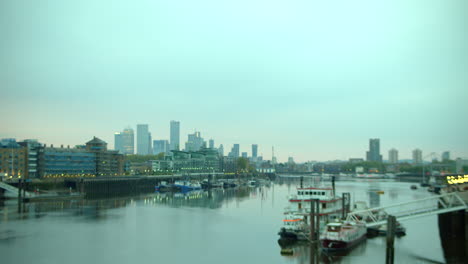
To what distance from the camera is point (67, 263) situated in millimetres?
41500

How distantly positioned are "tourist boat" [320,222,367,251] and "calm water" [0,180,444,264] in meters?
1.13

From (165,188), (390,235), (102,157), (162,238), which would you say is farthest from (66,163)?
(390,235)

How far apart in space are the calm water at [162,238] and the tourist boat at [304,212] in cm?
268

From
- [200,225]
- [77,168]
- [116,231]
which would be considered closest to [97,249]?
[116,231]

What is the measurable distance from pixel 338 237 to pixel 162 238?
23.4 meters

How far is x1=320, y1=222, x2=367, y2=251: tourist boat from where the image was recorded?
43.3 m

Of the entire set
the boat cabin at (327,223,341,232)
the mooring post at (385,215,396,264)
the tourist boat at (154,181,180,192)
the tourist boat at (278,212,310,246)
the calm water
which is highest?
the mooring post at (385,215,396,264)

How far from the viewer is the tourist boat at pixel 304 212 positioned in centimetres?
4916

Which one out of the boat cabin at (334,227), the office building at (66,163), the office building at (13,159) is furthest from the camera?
the office building at (66,163)

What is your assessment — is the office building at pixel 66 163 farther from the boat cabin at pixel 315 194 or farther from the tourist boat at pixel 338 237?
the tourist boat at pixel 338 237

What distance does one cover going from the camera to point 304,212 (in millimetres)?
52188

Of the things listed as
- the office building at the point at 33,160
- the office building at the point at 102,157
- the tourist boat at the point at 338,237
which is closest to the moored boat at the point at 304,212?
the tourist boat at the point at 338,237

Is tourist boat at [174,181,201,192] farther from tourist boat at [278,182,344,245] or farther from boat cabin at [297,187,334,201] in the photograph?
boat cabin at [297,187,334,201]

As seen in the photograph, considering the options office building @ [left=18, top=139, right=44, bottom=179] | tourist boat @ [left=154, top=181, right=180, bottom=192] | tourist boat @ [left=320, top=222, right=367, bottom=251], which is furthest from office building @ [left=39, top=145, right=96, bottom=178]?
tourist boat @ [left=320, top=222, right=367, bottom=251]
